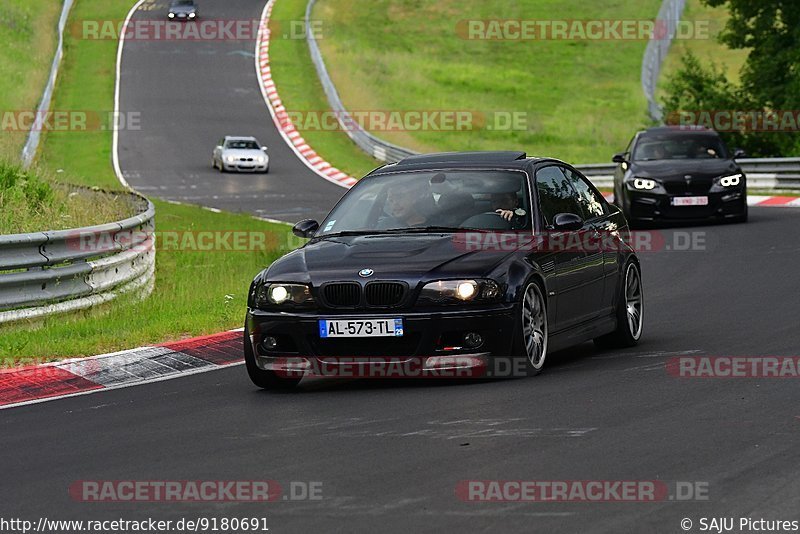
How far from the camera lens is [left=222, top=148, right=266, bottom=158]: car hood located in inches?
1615

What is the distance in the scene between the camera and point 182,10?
6912cm

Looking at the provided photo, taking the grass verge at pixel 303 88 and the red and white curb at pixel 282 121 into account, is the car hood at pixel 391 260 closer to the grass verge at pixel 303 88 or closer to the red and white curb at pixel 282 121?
the red and white curb at pixel 282 121

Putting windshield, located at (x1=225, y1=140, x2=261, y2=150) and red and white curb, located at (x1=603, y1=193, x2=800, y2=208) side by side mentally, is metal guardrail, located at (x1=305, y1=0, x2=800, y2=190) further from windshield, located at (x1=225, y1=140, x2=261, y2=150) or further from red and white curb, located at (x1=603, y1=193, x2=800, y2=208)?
windshield, located at (x1=225, y1=140, x2=261, y2=150)

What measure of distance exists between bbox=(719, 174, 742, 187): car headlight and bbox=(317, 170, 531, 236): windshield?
13652 mm

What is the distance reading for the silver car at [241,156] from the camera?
1609 inches

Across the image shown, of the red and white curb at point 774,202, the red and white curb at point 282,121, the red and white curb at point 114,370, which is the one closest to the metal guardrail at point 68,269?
the red and white curb at point 114,370

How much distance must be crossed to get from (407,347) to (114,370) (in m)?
2.70

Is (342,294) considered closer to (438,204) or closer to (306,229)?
(438,204)

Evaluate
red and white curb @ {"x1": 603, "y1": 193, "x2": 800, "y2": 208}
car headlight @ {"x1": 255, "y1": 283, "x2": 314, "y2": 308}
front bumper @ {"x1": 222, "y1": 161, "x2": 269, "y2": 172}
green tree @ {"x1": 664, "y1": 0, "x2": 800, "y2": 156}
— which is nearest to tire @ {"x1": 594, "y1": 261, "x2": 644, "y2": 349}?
car headlight @ {"x1": 255, "y1": 283, "x2": 314, "y2": 308}

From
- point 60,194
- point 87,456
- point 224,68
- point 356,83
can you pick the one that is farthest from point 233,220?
point 224,68

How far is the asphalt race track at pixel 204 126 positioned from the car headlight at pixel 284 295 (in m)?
18.8

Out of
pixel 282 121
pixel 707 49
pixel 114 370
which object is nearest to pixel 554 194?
pixel 114 370

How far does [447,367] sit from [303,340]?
0.91m

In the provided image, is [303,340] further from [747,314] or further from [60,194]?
[60,194]
